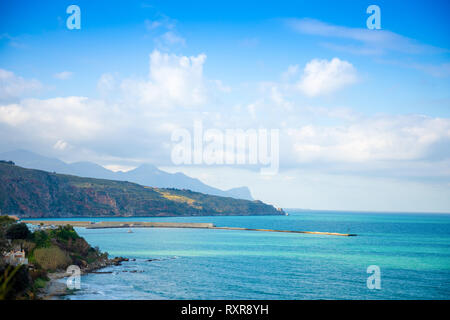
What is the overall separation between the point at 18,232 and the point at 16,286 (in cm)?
1927

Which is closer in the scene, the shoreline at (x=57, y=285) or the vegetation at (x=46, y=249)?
the shoreline at (x=57, y=285)

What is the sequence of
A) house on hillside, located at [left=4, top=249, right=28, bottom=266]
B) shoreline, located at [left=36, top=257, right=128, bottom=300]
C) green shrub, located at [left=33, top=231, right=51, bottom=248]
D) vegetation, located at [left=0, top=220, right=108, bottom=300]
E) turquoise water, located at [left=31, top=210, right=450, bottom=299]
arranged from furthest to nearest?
green shrub, located at [left=33, top=231, right=51, bottom=248] → vegetation, located at [left=0, top=220, right=108, bottom=300] → house on hillside, located at [left=4, top=249, right=28, bottom=266] → turquoise water, located at [left=31, top=210, right=450, bottom=299] → shoreline, located at [left=36, top=257, right=128, bottom=300]

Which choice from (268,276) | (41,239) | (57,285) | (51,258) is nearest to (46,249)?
(51,258)

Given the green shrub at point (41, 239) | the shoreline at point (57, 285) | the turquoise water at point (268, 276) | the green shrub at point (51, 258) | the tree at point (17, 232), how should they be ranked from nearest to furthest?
1. the shoreline at point (57, 285)
2. the turquoise water at point (268, 276)
3. the green shrub at point (51, 258)
4. the tree at point (17, 232)
5. the green shrub at point (41, 239)

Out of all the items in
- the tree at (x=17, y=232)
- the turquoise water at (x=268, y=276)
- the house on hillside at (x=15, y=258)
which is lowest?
the turquoise water at (x=268, y=276)

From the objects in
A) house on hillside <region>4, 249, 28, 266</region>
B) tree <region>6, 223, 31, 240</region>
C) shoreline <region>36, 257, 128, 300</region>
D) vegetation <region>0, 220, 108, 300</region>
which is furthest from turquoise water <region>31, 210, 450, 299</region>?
tree <region>6, 223, 31, 240</region>

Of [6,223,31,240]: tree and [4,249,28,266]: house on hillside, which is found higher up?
[6,223,31,240]: tree

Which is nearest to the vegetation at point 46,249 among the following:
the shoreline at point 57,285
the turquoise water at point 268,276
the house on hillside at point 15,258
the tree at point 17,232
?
the tree at point 17,232

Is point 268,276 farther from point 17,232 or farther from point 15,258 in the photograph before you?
point 17,232

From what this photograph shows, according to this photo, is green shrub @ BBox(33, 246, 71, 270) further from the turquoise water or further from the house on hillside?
the house on hillside

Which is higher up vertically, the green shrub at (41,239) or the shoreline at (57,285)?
the green shrub at (41,239)

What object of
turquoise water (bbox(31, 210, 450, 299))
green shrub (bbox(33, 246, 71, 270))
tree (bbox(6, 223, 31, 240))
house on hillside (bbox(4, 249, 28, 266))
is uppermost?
tree (bbox(6, 223, 31, 240))

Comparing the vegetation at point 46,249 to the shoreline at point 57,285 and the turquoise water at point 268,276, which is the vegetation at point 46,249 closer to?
the shoreline at point 57,285
